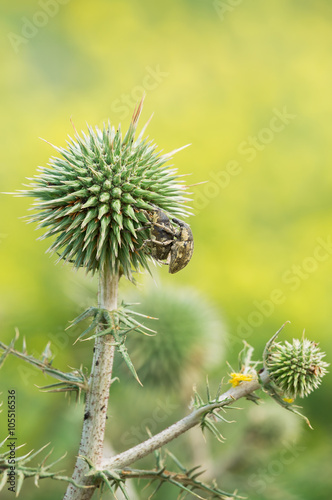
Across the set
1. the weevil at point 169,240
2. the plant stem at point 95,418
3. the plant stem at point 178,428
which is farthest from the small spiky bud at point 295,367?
the plant stem at point 95,418

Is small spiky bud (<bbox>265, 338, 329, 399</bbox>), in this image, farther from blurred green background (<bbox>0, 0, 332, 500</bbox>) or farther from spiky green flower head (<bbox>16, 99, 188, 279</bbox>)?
Result: blurred green background (<bbox>0, 0, 332, 500</bbox>)

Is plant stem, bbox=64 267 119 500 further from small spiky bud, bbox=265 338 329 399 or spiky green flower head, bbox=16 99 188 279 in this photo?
small spiky bud, bbox=265 338 329 399

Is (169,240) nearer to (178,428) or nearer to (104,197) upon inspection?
(104,197)

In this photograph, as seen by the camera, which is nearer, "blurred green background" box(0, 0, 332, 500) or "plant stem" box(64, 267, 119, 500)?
"plant stem" box(64, 267, 119, 500)

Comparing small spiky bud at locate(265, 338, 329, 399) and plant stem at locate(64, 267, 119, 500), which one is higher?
small spiky bud at locate(265, 338, 329, 399)

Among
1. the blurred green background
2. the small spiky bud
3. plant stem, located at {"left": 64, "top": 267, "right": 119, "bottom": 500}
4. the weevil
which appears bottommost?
plant stem, located at {"left": 64, "top": 267, "right": 119, "bottom": 500}

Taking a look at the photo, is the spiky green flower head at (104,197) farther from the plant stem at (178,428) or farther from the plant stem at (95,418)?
the plant stem at (178,428)

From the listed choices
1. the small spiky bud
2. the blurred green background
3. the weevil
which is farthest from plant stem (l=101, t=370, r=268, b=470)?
the blurred green background
